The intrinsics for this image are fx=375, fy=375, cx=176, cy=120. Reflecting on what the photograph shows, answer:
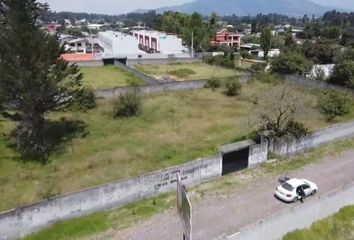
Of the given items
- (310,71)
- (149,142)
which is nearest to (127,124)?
(149,142)

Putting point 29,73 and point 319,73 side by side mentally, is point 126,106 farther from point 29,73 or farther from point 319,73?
point 319,73

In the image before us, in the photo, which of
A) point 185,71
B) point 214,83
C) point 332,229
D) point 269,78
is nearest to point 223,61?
point 185,71


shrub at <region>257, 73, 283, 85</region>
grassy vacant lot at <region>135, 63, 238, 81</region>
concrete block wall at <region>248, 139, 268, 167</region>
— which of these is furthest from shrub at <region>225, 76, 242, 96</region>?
concrete block wall at <region>248, 139, 268, 167</region>

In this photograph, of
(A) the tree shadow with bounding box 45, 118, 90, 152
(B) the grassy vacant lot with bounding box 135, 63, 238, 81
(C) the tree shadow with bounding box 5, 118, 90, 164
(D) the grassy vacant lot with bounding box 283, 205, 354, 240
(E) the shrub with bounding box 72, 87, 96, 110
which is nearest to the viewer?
(D) the grassy vacant lot with bounding box 283, 205, 354, 240

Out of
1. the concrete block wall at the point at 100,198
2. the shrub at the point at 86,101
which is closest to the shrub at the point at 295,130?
the concrete block wall at the point at 100,198

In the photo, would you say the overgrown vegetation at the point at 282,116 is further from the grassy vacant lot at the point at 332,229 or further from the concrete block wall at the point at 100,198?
the grassy vacant lot at the point at 332,229

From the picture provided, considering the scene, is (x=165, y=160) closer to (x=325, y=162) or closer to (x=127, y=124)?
(x=127, y=124)

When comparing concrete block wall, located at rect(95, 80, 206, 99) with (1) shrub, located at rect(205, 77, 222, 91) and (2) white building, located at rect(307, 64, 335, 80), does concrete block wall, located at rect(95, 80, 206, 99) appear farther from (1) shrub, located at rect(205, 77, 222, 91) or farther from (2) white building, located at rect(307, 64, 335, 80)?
(2) white building, located at rect(307, 64, 335, 80)
